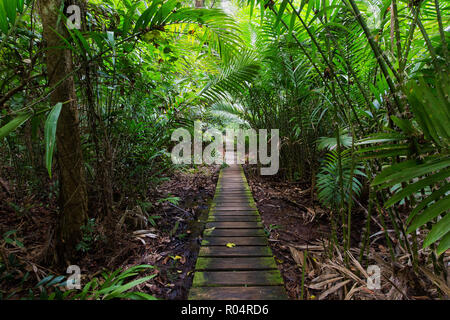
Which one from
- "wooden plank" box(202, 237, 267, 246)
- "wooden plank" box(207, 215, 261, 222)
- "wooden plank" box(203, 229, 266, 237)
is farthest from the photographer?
"wooden plank" box(207, 215, 261, 222)

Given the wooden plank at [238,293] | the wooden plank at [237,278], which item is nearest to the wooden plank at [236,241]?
the wooden plank at [237,278]

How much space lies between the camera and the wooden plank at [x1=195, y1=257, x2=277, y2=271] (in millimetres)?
1262

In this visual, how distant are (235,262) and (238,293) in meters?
0.24

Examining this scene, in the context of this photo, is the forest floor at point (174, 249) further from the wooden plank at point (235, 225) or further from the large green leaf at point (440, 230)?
the large green leaf at point (440, 230)

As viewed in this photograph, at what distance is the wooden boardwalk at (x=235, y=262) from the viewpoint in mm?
1085

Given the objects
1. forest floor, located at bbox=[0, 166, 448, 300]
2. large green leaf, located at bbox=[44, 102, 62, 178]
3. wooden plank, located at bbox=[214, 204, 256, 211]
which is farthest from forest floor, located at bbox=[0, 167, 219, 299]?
large green leaf, located at bbox=[44, 102, 62, 178]

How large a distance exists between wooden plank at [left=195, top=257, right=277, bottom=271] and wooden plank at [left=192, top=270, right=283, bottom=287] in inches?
1.3

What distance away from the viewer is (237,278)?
118 cm

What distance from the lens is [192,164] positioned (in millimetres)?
4297

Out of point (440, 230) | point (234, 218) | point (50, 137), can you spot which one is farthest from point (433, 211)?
point (234, 218)

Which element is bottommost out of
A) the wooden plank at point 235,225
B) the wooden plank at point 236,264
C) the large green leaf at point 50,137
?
the wooden plank at point 236,264

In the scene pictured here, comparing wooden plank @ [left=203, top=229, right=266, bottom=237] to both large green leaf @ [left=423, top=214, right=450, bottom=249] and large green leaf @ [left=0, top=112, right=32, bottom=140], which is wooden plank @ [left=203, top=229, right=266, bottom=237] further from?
large green leaf @ [left=0, top=112, right=32, bottom=140]

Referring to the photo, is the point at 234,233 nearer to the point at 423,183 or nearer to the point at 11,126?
the point at 423,183
